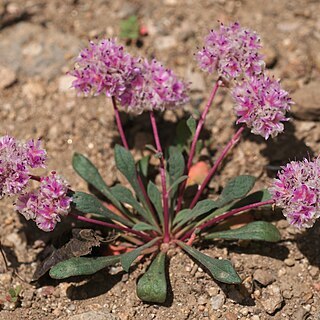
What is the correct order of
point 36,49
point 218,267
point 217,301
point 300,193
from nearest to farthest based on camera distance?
point 300,193 → point 218,267 → point 217,301 → point 36,49

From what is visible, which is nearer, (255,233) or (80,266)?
(80,266)

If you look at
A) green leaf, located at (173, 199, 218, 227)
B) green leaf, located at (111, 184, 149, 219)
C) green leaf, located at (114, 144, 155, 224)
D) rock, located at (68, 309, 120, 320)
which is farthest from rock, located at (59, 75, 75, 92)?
rock, located at (68, 309, 120, 320)

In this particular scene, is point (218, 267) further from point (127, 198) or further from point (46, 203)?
point (46, 203)

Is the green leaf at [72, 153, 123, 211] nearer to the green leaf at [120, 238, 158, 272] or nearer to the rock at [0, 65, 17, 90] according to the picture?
the green leaf at [120, 238, 158, 272]

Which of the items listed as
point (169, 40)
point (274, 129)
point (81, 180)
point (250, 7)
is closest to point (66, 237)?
point (81, 180)

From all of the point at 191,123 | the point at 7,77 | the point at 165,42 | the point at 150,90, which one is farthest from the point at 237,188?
the point at 7,77

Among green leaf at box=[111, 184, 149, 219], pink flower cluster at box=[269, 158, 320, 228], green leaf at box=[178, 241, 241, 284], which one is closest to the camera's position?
pink flower cluster at box=[269, 158, 320, 228]

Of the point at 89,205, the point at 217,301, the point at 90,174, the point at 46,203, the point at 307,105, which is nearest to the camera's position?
the point at 46,203

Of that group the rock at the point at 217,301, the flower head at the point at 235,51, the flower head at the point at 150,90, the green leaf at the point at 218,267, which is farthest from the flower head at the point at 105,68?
the rock at the point at 217,301
